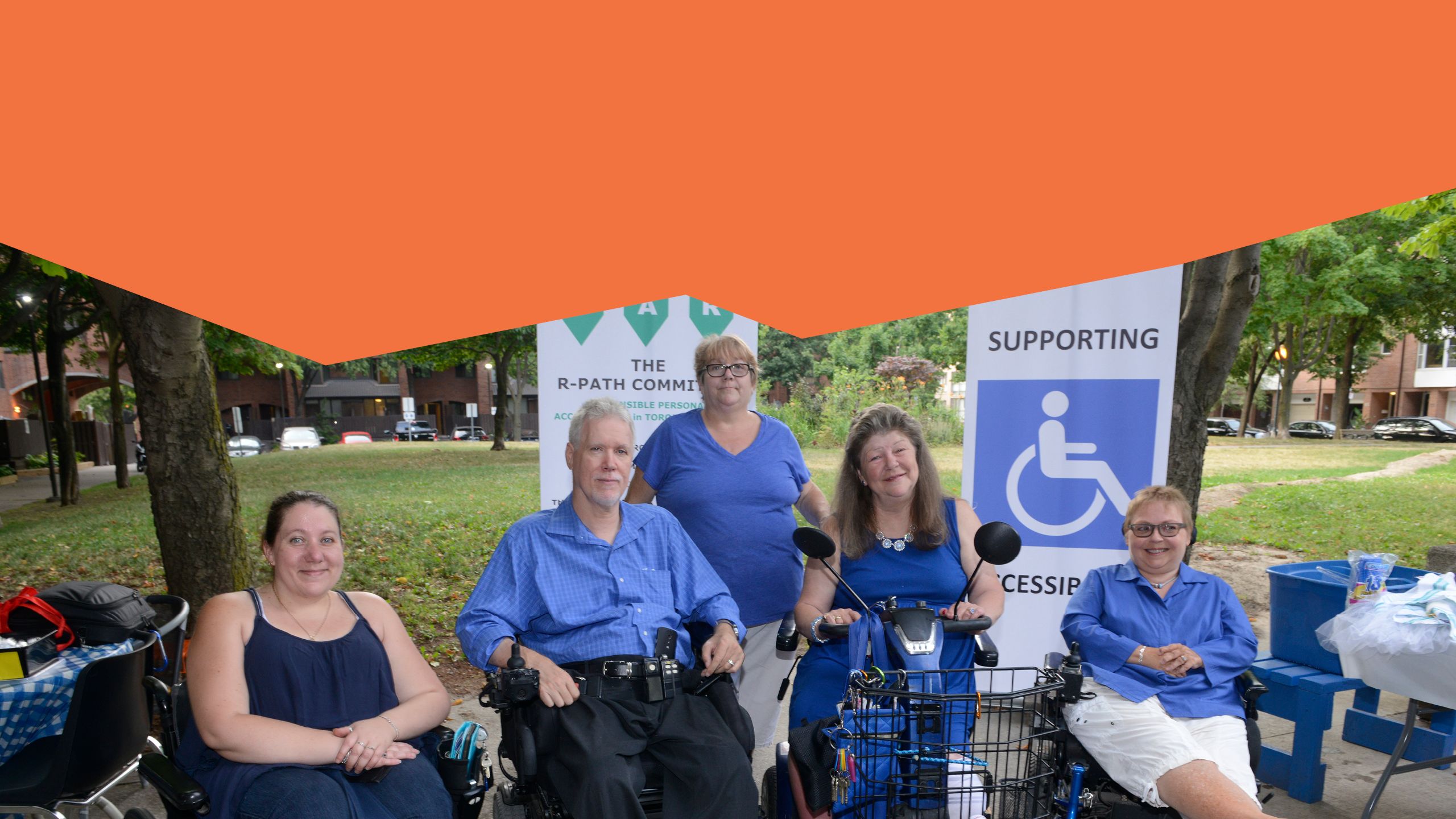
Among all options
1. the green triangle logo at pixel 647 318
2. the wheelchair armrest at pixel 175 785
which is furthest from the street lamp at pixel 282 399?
the wheelchair armrest at pixel 175 785

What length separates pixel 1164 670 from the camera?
2.73 meters

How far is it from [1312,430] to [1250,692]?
3800 centimetres

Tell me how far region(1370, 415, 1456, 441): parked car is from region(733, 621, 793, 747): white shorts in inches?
1367

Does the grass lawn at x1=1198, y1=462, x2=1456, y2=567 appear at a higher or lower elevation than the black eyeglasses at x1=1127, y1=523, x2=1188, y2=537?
lower

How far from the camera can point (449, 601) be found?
6.99m

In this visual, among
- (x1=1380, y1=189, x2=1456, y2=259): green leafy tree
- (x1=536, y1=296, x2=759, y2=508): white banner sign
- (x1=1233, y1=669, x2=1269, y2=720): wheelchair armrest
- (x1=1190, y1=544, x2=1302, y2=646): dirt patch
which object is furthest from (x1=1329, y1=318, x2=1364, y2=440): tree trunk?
(x1=1233, y1=669, x2=1269, y2=720): wheelchair armrest

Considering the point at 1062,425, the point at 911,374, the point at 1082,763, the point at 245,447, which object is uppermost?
the point at 911,374

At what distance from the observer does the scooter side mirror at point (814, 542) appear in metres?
2.45

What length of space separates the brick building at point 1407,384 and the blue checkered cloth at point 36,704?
40.8 meters

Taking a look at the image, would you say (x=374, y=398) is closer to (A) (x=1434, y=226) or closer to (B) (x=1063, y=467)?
(A) (x=1434, y=226)

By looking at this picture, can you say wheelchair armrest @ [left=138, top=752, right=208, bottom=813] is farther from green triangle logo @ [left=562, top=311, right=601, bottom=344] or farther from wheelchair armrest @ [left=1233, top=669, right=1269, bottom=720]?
wheelchair armrest @ [left=1233, top=669, right=1269, bottom=720]

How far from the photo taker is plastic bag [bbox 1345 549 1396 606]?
325 centimetres

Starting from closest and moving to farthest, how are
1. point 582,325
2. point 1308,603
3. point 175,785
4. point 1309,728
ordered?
point 175,785, point 1309,728, point 1308,603, point 582,325

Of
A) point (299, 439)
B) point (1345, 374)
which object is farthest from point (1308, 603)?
point (1345, 374)
